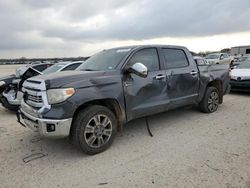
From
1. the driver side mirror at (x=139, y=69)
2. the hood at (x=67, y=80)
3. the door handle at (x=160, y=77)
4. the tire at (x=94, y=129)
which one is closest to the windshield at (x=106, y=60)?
the driver side mirror at (x=139, y=69)

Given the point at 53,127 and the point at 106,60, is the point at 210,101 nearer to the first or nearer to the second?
the point at 106,60

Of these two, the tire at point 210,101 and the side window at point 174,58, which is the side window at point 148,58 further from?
the tire at point 210,101

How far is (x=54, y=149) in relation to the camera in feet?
13.2

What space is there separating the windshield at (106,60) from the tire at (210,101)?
266 centimetres

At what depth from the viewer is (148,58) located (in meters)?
4.65

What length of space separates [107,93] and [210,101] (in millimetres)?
3447

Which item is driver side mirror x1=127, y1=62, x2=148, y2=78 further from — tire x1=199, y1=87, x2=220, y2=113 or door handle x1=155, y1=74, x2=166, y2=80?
tire x1=199, y1=87, x2=220, y2=113

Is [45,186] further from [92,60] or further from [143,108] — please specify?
[92,60]

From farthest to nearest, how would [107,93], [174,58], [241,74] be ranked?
[241,74]
[174,58]
[107,93]

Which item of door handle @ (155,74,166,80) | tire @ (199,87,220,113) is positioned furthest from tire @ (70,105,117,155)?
tire @ (199,87,220,113)

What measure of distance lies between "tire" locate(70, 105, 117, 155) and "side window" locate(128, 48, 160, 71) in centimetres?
128

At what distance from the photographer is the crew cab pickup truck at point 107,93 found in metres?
3.42

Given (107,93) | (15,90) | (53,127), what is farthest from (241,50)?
(53,127)

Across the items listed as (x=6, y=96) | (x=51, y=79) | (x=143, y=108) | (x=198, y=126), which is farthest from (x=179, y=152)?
(x=6, y=96)
